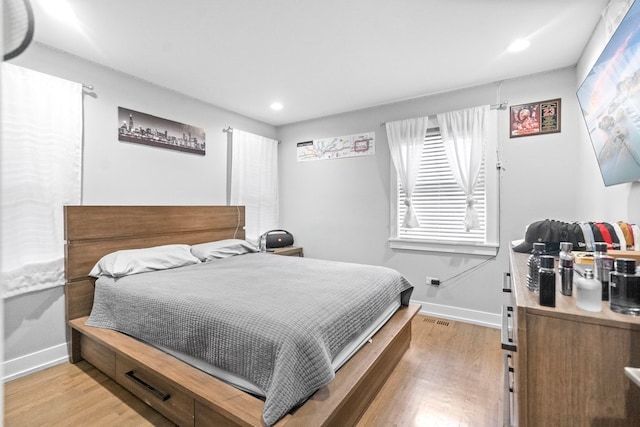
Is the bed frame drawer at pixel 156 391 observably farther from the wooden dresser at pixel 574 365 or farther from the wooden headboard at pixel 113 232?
the wooden dresser at pixel 574 365

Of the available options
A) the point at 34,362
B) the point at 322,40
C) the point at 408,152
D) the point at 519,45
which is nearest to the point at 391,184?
the point at 408,152

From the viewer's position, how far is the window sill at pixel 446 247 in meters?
3.11

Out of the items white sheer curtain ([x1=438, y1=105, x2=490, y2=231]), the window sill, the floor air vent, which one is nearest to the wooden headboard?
the window sill

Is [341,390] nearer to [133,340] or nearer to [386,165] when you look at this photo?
[133,340]

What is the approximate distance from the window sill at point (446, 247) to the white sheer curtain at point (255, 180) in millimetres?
1840

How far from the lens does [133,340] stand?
2.05 metres

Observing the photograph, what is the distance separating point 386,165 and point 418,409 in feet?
8.50

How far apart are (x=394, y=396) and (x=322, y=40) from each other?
8.63ft

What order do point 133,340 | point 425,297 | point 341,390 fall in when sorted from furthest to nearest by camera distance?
point 425,297
point 133,340
point 341,390

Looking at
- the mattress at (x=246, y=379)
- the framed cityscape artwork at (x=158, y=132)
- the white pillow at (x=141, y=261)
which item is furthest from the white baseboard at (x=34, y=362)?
the framed cityscape artwork at (x=158, y=132)

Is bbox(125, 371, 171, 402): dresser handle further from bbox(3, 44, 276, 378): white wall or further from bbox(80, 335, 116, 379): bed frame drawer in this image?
bbox(3, 44, 276, 378): white wall

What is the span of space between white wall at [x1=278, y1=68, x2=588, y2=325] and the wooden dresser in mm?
2300

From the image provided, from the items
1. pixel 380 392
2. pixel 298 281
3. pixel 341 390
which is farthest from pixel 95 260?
pixel 380 392

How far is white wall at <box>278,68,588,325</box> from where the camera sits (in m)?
2.83
